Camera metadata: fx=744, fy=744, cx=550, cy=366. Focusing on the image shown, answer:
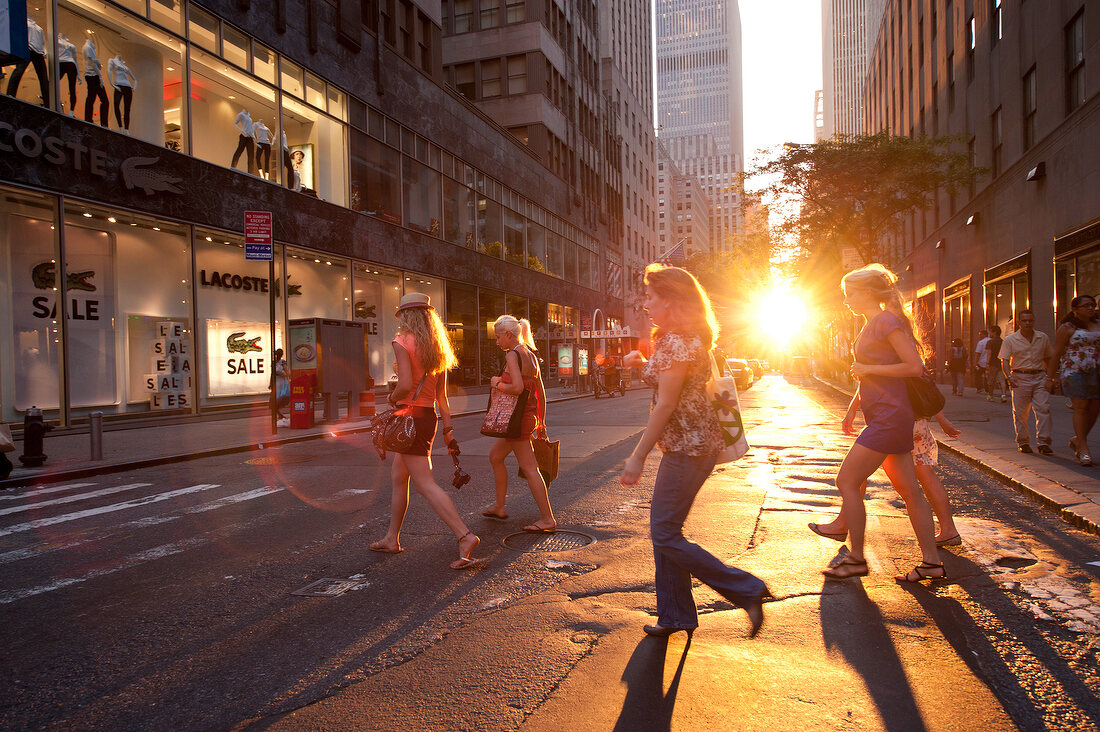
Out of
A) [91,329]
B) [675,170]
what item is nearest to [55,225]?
[91,329]

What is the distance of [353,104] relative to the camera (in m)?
24.1

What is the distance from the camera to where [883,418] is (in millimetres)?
4562

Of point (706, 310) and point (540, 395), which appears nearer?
point (706, 310)

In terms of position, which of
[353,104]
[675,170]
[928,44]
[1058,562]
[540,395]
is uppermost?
[675,170]

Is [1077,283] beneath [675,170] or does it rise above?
beneath

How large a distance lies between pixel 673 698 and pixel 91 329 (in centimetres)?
1620

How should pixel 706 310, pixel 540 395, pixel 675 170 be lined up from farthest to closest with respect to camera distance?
pixel 675 170 < pixel 540 395 < pixel 706 310

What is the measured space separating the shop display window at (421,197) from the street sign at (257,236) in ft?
41.6

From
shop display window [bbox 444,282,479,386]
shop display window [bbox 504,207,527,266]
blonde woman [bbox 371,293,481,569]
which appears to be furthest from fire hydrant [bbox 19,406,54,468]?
shop display window [bbox 504,207,527,266]

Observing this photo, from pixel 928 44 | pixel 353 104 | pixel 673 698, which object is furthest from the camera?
pixel 928 44

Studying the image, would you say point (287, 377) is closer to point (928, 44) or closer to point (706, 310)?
point (706, 310)

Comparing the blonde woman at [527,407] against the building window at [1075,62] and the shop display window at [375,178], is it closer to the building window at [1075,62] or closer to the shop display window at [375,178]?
the building window at [1075,62]

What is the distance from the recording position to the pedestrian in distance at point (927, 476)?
16.4ft

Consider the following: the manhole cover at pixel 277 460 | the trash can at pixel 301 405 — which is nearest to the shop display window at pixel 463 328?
the trash can at pixel 301 405
